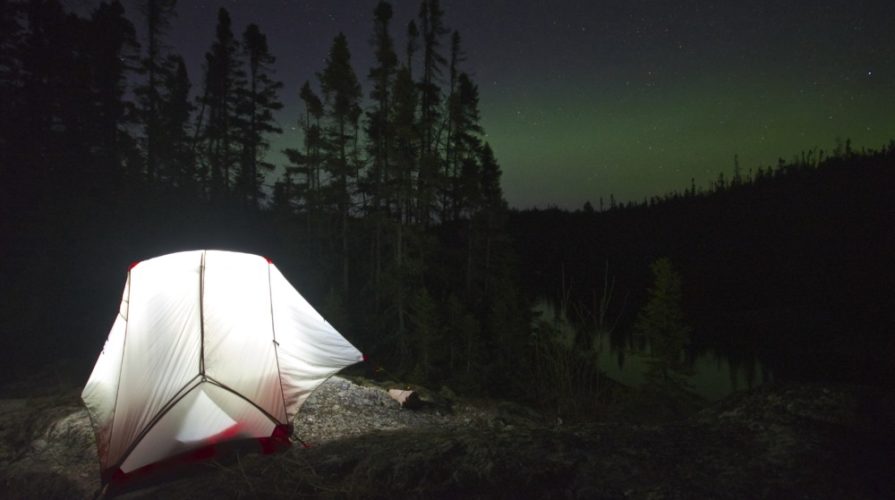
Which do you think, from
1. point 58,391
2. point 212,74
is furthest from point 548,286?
point 58,391

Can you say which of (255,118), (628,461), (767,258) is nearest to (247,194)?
(255,118)

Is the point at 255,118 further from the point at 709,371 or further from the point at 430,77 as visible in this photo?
the point at 709,371

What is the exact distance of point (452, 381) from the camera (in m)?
22.6

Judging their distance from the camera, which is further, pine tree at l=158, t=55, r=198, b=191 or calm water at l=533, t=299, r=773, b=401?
calm water at l=533, t=299, r=773, b=401

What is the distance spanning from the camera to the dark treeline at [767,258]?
5103 centimetres

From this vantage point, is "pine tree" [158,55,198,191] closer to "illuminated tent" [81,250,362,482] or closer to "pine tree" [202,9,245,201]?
"pine tree" [202,9,245,201]

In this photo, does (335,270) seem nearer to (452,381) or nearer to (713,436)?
(452,381)

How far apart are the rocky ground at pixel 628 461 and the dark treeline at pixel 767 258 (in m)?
37.4

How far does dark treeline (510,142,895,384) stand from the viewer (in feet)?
167

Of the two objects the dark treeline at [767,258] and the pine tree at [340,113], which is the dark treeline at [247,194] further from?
the dark treeline at [767,258]

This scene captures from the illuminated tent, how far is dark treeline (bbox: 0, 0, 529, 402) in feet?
25.2

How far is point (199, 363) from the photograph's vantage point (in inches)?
224

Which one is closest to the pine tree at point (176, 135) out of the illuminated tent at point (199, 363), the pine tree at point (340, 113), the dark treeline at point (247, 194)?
the dark treeline at point (247, 194)

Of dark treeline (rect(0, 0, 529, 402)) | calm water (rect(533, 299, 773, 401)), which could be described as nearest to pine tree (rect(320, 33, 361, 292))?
dark treeline (rect(0, 0, 529, 402))
